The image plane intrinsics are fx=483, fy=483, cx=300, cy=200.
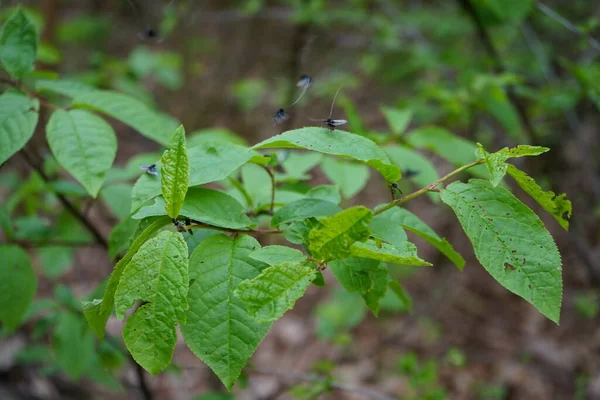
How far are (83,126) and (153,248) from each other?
61 cm

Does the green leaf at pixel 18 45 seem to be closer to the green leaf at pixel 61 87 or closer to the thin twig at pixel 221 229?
the green leaf at pixel 61 87

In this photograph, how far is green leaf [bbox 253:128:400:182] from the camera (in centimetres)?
99

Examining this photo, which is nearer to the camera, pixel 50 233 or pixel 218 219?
pixel 218 219

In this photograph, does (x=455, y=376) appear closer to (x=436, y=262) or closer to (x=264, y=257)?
(x=436, y=262)

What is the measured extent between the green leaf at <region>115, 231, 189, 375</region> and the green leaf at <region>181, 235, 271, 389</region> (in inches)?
1.6

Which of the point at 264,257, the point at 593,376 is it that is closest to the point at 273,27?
the point at 593,376

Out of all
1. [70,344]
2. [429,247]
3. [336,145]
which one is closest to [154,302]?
[336,145]

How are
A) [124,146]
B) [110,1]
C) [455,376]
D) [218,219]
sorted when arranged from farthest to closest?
[110,1] < [124,146] < [455,376] < [218,219]

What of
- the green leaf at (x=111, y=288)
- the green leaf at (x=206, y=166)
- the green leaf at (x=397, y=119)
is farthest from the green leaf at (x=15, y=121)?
the green leaf at (x=397, y=119)

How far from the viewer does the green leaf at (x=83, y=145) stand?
1.25m

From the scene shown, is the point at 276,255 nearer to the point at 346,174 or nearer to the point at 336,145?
the point at 336,145

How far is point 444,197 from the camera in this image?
0.99m

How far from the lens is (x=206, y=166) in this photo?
107 cm

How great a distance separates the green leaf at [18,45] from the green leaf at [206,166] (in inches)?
25.4
